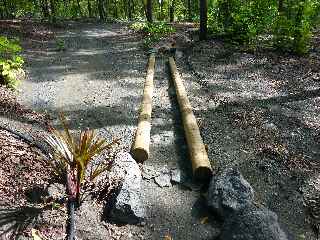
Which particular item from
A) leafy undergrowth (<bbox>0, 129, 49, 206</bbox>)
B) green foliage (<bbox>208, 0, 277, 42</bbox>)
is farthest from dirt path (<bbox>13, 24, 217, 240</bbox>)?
green foliage (<bbox>208, 0, 277, 42</bbox>)

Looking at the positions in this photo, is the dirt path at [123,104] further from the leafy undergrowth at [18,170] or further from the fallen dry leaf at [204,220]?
the leafy undergrowth at [18,170]

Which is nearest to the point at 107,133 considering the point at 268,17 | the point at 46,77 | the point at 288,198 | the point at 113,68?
the point at 288,198

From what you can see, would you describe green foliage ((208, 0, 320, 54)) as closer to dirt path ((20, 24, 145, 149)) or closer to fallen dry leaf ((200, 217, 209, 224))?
dirt path ((20, 24, 145, 149))

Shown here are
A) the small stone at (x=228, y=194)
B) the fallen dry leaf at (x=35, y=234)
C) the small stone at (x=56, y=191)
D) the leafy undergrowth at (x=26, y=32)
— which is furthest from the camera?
the leafy undergrowth at (x=26, y=32)

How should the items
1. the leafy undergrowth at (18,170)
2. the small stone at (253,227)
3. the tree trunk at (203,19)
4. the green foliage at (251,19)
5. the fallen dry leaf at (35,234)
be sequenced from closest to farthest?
the fallen dry leaf at (35,234) → the small stone at (253,227) → the leafy undergrowth at (18,170) → the green foliage at (251,19) → the tree trunk at (203,19)

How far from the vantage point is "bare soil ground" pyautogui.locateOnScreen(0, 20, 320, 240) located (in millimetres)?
5105

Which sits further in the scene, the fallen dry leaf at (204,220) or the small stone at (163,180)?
the small stone at (163,180)

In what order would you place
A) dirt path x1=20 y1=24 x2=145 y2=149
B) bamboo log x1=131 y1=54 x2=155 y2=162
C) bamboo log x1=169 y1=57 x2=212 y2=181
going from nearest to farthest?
bamboo log x1=169 y1=57 x2=212 y2=181 < bamboo log x1=131 y1=54 x2=155 y2=162 < dirt path x1=20 y1=24 x2=145 y2=149

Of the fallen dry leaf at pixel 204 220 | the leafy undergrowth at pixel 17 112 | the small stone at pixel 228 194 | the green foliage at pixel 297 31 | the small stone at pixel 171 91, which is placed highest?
the green foliage at pixel 297 31

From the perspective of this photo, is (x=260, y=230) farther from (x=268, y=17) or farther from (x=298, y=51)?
(x=268, y=17)

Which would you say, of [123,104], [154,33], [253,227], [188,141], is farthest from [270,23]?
[253,227]

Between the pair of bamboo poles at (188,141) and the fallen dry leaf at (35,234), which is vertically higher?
the fallen dry leaf at (35,234)

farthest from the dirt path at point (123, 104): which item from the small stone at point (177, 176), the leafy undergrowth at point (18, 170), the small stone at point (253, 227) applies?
the leafy undergrowth at point (18, 170)

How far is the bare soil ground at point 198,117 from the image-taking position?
5.11m
